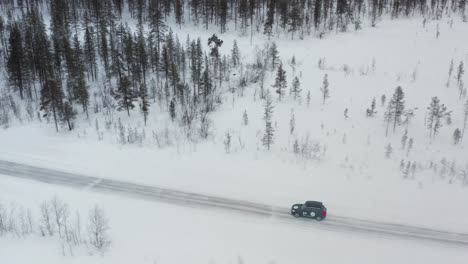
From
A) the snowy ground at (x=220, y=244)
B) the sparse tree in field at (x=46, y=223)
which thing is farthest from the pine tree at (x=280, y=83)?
the sparse tree in field at (x=46, y=223)

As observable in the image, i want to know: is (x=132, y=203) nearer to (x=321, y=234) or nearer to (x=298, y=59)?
(x=321, y=234)

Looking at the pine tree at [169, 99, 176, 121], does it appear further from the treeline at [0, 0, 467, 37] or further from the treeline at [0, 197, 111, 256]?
the treeline at [0, 0, 467, 37]

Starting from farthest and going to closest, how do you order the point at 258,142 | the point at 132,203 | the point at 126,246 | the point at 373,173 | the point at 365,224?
1. the point at 258,142
2. the point at 373,173
3. the point at 132,203
4. the point at 365,224
5. the point at 126,246

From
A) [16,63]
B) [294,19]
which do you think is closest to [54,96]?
[16,63]

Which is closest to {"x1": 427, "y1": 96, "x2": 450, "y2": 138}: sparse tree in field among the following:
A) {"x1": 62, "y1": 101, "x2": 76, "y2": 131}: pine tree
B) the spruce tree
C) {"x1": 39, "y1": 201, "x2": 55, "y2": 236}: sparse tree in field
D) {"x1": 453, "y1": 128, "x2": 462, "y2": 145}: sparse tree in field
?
{"x1": 453, "y1": 128, "x2": 462, "y2": 145}: sparse tree in field

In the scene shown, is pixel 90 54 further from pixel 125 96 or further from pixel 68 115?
pixel 68 115

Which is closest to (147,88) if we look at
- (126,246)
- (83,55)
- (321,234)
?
(83,55)

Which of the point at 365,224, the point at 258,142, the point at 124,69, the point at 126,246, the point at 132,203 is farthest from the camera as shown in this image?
the point at 124,69
